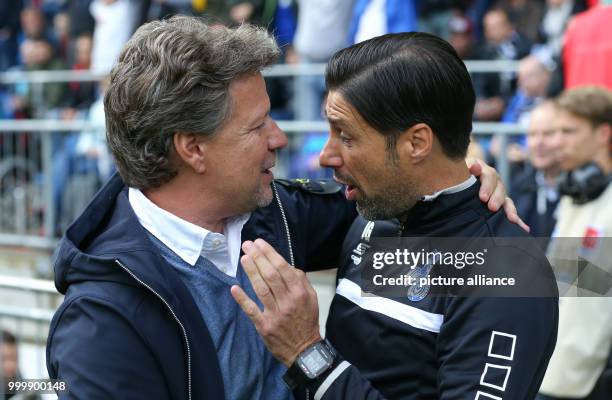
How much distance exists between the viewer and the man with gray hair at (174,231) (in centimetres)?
229

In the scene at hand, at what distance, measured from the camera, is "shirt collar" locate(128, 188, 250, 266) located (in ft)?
8.35

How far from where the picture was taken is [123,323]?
90.3 inches

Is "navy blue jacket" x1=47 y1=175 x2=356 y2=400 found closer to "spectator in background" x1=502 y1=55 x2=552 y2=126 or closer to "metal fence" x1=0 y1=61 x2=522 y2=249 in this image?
"spectator in background" x1=502 y1=55 x2=552 y2=126

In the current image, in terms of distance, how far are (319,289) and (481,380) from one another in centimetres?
404

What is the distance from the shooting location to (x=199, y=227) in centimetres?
257

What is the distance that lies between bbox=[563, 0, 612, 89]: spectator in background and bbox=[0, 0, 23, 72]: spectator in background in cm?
918

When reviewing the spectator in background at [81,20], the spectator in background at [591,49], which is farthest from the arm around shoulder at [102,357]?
the spectator in background at [81,20]

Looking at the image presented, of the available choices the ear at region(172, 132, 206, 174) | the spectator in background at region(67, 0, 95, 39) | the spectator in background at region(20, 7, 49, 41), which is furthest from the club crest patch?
the spectator in background at region(20, 7, 49, 41)

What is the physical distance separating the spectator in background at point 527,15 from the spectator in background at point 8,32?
7572mm

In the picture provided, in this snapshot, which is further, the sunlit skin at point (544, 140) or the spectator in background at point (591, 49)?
the spectator in background at point (591, 49)

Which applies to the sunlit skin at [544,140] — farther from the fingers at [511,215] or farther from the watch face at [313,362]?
the watch face at [313,362]

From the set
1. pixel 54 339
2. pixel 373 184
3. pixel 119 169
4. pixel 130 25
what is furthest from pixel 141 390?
pixel 130 25

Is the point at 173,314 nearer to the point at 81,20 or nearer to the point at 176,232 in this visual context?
the point at 176,232

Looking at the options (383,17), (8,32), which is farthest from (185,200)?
(8,32)
